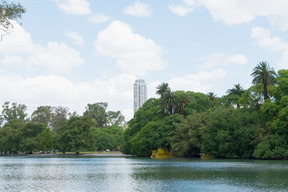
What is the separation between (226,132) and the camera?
68.8m

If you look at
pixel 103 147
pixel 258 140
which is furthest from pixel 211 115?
pixel 103 147

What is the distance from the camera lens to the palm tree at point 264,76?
68.8 m

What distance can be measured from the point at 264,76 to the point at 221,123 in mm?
12040

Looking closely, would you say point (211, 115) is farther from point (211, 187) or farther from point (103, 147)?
point (103, 147)

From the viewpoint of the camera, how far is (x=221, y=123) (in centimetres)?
7031

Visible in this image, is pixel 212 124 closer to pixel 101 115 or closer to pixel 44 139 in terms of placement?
pixel 44 139

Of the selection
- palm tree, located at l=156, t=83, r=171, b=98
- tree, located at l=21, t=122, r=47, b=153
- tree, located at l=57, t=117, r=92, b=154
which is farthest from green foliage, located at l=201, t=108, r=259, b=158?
tree, located at l=21, t=122, r=47, b=153

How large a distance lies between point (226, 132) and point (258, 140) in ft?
21.7

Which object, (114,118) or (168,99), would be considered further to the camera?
(114,118)

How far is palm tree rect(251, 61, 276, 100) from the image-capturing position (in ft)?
226

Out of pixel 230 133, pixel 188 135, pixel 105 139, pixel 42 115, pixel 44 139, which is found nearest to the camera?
pixel 230 133

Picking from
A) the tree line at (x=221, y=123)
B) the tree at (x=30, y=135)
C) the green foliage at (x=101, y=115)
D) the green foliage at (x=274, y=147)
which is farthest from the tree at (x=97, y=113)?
the green foliage at (x=274, y=147)

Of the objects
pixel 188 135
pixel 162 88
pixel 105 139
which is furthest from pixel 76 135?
pixel 188 135

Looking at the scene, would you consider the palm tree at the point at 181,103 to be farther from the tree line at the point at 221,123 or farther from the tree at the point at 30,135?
the tree at the point at 30,135
